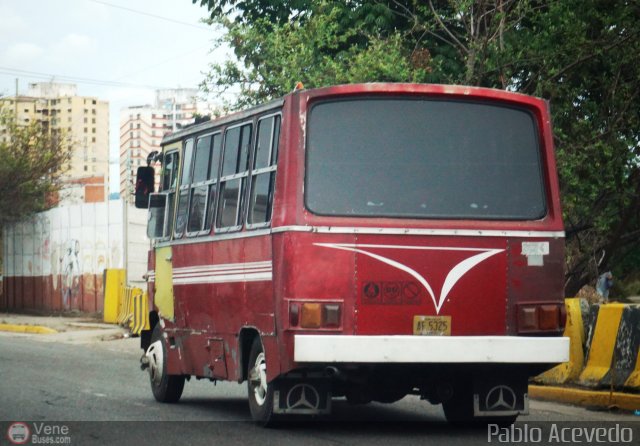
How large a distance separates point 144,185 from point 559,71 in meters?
7.76

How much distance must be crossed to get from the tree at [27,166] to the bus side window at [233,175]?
3202 centimetres

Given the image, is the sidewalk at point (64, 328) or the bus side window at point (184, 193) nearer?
the bus side window at point (184, 193)

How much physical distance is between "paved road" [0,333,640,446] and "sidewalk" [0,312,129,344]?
10.1 metres

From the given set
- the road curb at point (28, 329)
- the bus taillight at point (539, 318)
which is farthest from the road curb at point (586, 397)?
the road curb at point (28, 329)

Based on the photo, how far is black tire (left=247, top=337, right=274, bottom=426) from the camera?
1109cm

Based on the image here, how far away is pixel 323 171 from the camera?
35.6 feet

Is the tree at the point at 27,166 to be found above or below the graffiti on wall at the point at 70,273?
above

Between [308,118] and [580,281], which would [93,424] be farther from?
[580,281]

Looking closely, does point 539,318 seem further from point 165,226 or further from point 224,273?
point 165,226

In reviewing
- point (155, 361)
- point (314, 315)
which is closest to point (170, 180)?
point (155, 361)

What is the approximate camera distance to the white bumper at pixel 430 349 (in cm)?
1022

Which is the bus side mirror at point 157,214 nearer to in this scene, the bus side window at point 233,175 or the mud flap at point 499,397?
the bus side window at point 233,175

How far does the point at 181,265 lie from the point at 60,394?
2.31 m

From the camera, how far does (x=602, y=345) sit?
48.9 ft
